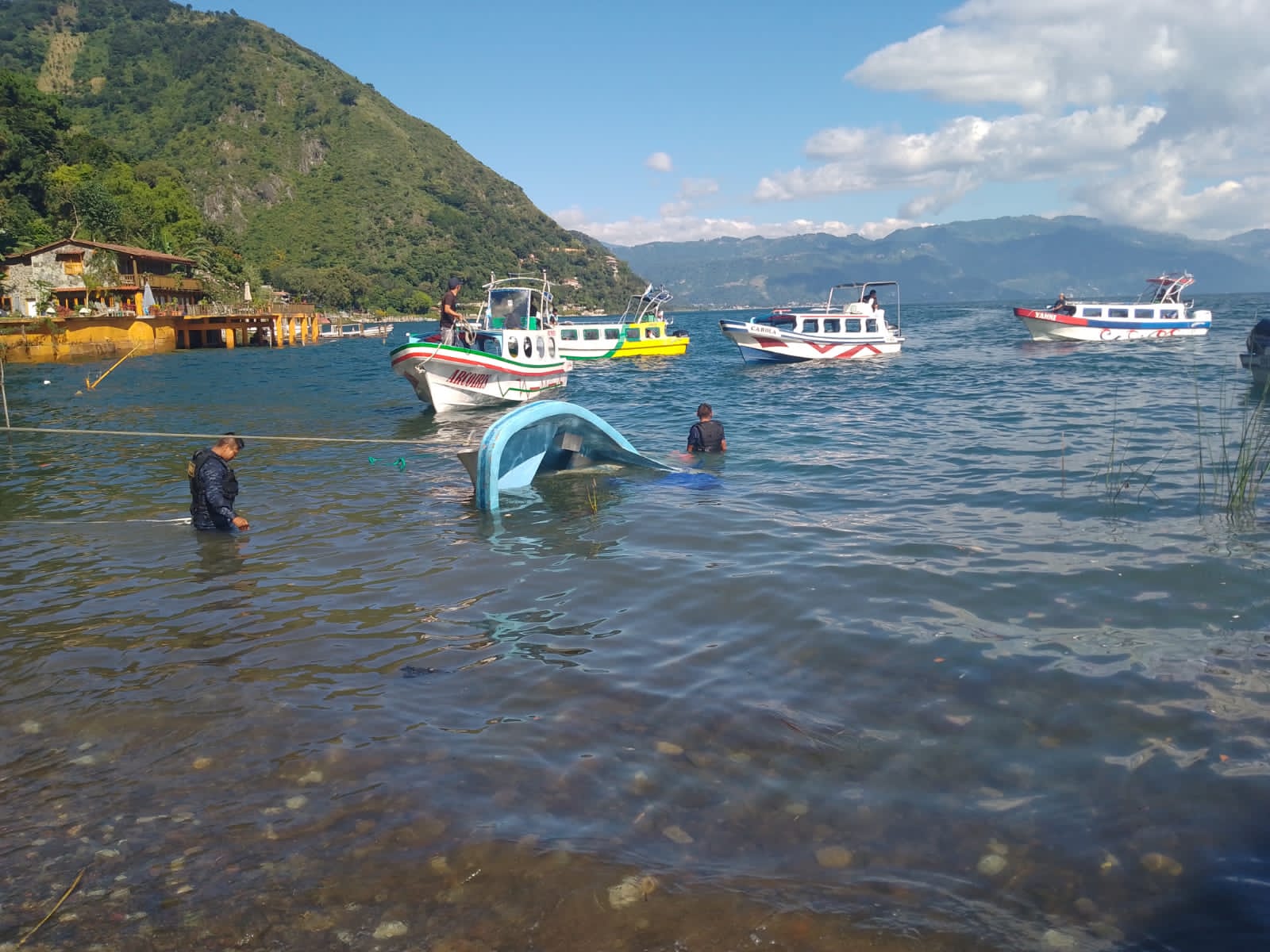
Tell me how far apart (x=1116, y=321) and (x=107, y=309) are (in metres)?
63.2

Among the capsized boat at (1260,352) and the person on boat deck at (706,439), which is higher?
the capsized boat at (1260,352)

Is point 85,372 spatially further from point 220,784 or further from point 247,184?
point 247,184

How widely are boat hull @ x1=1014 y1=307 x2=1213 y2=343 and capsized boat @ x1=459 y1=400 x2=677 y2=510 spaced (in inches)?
1451

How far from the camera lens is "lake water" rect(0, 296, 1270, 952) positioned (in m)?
3.47

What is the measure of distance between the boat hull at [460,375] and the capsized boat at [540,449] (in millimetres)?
10484

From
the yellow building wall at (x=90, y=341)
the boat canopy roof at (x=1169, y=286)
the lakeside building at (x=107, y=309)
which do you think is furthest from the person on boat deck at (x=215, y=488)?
the boat canopy roof at (x=1169, y=286)

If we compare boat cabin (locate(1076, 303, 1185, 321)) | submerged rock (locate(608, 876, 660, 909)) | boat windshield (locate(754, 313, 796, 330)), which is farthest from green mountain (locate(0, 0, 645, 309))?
submerged rock (locate(608, 876, 660, 909))

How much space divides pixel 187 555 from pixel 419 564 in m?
2.60

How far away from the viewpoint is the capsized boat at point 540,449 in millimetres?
10703

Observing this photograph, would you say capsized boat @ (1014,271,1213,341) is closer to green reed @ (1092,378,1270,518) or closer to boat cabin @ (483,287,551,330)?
boat cabin @ (483,287,551,330)

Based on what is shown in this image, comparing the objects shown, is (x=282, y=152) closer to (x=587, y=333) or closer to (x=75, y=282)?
(x=75, y=282)

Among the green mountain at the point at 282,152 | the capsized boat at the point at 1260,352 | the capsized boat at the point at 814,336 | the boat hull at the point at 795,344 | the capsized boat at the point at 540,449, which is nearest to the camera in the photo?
the capsized boat at the point at 540,449

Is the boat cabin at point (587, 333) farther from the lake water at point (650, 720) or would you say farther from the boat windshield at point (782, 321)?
the lake water at point (650, 720)

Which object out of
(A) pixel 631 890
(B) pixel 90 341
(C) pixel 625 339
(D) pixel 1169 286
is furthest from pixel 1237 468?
(B) pixel 90 341
